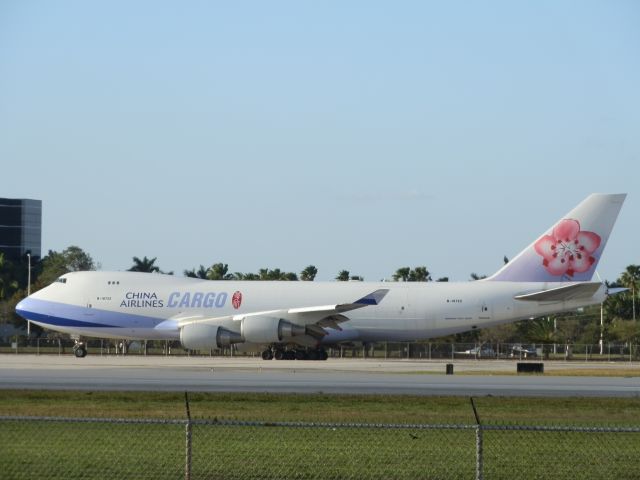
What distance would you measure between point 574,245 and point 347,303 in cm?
1127

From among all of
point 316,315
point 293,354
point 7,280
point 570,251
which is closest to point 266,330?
point 316,315

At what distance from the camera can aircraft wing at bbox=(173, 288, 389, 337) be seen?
53.0 metres

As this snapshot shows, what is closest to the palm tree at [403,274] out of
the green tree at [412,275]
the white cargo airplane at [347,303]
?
the green tree at [412,275]

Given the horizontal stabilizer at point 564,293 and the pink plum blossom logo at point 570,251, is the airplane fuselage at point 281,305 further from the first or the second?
the pink plum blossom logo at point 570,251

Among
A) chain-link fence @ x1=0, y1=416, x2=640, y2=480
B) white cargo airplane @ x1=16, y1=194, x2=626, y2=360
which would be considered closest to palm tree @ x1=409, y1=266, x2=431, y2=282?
white cargo airplane @ x1=16, y1=194, x2=626, y2=360

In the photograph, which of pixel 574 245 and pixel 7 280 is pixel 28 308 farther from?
pixel 7 280

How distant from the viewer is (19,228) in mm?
142625

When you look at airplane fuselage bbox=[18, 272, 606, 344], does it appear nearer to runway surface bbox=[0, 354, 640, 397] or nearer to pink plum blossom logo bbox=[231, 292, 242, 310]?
pink plum blossom logo bbox=[231, 292, 242, 310]

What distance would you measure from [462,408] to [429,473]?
1013 centimetres

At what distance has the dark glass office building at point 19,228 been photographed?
5566 inches

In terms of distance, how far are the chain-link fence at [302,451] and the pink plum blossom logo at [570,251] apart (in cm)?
3536

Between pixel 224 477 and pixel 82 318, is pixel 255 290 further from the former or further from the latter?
pixel 224 477

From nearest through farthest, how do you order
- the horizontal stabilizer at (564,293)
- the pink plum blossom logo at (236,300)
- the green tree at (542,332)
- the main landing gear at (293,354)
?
1. the horizontal stabilizer at (564,293)
2. the main landing gear at (293,354)
3. the pink plum blossom logo at (236,300)
4. the green tree at (542,332)

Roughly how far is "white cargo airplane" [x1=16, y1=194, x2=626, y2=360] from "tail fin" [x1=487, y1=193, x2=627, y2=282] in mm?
48
